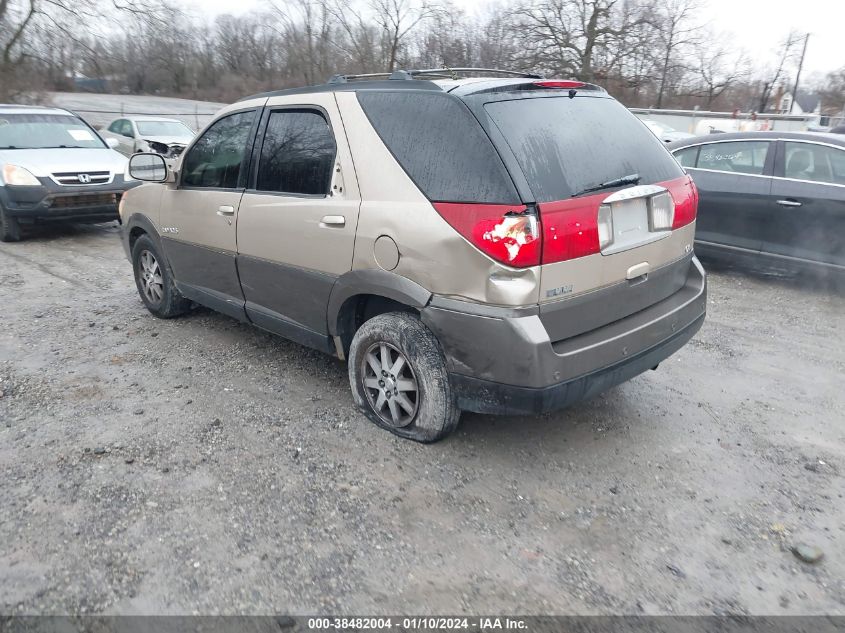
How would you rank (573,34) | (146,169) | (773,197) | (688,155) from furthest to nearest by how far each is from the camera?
1. (573,34)
2. (688,155)
3. (773,197)
4. (146,169)

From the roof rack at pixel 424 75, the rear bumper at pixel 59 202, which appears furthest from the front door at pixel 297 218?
the rear bumper at pixel 59 202

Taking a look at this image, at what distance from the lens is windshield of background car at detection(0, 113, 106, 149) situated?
898 centimetres

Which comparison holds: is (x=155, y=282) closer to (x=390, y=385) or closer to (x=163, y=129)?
(x=390, y=385)

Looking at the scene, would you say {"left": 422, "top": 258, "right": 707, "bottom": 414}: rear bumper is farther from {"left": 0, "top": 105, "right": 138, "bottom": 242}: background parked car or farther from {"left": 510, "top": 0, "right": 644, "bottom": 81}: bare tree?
{"left": 510, "top": 0, "right": 644, "bottom": 81}: bare tree

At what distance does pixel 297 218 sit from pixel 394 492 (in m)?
1.68

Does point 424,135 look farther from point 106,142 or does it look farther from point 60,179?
point 106,142

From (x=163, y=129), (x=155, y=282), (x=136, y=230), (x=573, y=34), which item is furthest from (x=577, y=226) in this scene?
(x=573, y=34)

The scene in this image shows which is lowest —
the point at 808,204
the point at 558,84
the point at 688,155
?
the point at 808,204

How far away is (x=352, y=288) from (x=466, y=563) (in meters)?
1.55

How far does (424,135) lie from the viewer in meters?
3.20

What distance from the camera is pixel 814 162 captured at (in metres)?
6.29

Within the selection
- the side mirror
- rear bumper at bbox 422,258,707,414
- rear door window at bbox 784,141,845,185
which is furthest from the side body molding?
rear door window at bbox 784,141,845,185

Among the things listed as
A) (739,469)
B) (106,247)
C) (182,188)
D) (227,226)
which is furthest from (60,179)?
(739,469)

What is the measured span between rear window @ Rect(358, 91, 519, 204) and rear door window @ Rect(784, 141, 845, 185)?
15.6 feet
